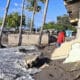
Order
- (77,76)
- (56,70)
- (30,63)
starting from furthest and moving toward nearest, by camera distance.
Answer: (30,63), (56,70), (77,76)

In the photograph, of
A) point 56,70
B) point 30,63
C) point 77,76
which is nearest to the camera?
point 77,76

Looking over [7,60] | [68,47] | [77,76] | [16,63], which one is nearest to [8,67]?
[16,63]

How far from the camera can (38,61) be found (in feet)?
52.5

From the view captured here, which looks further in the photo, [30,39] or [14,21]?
[14,21]

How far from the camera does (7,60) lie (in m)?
17.4

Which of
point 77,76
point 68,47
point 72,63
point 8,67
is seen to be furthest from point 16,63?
point 77,76

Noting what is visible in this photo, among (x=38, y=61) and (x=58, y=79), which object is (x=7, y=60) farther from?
(x=58, y=79)

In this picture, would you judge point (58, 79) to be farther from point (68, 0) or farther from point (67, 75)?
point (68, 0)

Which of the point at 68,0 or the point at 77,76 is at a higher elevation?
the point at 68,0

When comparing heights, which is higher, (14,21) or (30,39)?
(30,39)

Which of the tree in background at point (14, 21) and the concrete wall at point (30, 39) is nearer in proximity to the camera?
the concrete wall at point (30, 39)

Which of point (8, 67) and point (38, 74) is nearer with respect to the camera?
point (38, 74)

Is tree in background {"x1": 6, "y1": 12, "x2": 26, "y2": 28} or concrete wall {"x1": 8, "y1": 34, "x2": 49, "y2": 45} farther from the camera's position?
tree in background {"x1": 6, "y1": 12, "x2": 26, "y2": 28}

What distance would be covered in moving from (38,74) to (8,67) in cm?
234
